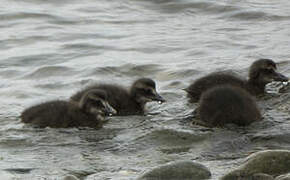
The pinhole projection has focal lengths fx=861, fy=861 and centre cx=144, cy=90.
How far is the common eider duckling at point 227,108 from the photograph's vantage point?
9.38m

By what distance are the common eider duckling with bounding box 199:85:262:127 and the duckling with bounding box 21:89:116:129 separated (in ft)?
3.65

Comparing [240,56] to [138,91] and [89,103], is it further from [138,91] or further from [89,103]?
[89,103]

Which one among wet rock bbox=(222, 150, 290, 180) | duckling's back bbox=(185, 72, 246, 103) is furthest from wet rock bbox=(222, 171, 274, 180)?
duckling's back bbox=(185, 72, 246, 103)

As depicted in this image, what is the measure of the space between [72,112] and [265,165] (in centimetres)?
307

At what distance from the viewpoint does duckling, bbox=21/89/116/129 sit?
9.66m

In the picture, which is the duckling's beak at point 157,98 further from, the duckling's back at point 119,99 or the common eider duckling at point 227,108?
the common eider duckling at point 227,108

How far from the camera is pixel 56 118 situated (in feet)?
31.7

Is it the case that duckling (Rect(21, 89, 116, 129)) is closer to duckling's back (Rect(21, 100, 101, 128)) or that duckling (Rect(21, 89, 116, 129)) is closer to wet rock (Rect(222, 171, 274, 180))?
duckling's back (Rect(21, 100, 101, 128))

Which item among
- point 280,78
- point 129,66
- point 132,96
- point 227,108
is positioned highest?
point 227,108

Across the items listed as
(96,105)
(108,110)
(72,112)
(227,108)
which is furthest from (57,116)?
(227,108)

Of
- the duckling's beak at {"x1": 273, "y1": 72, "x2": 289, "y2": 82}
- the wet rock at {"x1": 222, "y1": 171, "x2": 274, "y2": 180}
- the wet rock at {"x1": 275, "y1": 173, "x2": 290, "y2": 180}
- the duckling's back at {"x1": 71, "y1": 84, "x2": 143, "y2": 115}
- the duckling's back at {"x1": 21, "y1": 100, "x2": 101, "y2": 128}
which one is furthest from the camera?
the duckling's beak at {"x1": 273, "y1": 72, "x2": 289, "y2": 82}

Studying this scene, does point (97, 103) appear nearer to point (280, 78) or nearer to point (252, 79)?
point (252, 79)

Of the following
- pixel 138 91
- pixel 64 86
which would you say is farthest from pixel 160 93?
pixel 64 86

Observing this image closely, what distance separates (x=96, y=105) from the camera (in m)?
9.88
